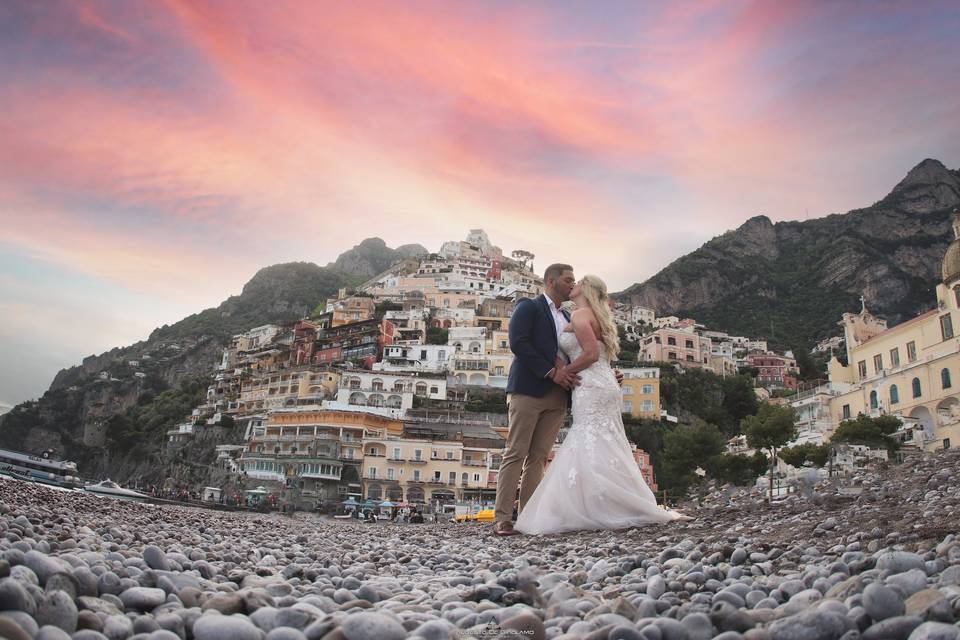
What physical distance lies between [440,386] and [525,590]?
61021 millimetres

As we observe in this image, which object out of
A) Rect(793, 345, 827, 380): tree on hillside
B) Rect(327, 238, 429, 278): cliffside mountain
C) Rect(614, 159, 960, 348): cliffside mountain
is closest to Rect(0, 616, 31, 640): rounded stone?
Rect(793, 345, 827, 380): tree on hillside

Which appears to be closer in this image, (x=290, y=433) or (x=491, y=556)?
(x=491, y=556)

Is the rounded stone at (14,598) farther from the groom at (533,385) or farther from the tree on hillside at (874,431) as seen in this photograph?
the tree on hillside at (874,431)

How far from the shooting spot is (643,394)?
61.4m

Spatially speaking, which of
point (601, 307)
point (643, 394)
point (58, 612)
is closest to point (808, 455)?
point (601, 307)

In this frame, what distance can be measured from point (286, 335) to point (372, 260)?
92.3 meters

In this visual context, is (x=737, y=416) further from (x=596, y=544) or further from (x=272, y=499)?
(x=596, y=544)

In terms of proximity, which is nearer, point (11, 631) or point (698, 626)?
point (11, 631)

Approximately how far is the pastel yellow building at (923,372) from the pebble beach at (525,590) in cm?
3404

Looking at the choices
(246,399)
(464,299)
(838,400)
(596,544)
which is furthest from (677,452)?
(464,299)

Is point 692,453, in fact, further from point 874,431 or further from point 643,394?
point 643,394

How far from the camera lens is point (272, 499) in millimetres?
42031

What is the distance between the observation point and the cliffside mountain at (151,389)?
2880 inches

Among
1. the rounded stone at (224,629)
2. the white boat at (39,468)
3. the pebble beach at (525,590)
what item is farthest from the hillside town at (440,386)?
the rounded stone at (224,629)
